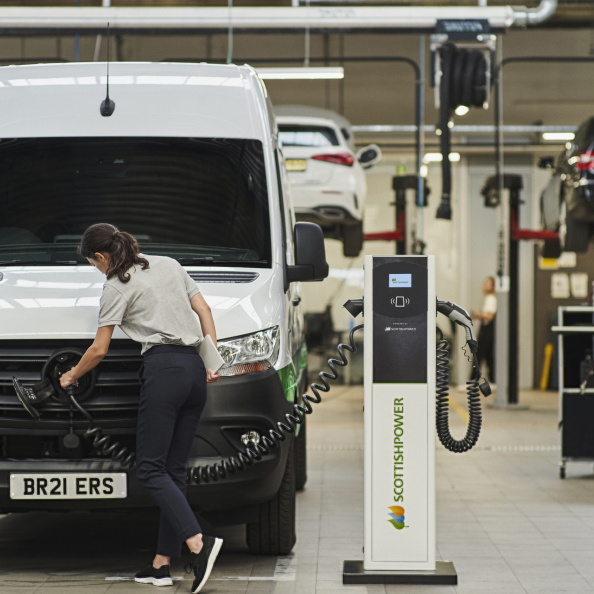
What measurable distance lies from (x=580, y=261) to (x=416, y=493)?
1382cm

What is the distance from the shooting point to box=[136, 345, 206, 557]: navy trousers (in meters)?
4.32

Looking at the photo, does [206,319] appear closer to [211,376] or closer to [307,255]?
[211,376]

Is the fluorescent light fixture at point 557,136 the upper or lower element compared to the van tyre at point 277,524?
upper

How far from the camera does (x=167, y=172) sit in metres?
5.34

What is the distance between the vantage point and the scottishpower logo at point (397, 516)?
4660 mm

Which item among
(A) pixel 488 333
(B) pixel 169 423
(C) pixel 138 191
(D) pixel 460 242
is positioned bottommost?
(A) pixel 488 333

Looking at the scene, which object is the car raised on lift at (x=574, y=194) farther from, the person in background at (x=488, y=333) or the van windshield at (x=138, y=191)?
the van windshield at (x=138, y=191)

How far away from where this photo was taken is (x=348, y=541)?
19.0 feet

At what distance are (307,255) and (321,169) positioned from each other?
572 centimetres

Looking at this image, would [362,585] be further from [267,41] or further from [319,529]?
[267,41]

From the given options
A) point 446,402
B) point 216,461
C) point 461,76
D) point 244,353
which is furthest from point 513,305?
point 216,461

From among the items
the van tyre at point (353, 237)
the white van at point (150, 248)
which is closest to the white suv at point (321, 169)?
the van tyre at point (353, 237)

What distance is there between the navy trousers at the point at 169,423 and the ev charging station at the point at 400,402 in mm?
888

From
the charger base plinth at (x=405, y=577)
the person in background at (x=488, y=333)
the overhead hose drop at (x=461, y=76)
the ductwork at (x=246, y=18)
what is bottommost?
the person in background at (x=488, y=333)
